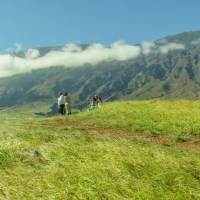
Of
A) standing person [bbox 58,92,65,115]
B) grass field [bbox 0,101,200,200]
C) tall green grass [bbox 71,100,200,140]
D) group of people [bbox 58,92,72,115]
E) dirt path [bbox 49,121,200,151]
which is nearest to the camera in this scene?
grass field [bbox 0,101,200,200]

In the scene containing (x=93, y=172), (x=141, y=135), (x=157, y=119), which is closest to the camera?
(x=93, y=172)

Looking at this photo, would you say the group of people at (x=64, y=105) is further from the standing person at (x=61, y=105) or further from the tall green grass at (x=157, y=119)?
the tall green grass at (x=157, y=119)

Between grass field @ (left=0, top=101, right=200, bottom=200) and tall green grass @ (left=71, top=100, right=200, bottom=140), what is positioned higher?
grass field @ (left=0, top=101, right=200, bottom=200)

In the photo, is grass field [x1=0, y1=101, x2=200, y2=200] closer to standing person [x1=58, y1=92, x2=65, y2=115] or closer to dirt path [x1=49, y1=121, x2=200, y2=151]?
dirt path [x1=49, y1=121, x2=200, y2=151]

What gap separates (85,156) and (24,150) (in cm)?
296

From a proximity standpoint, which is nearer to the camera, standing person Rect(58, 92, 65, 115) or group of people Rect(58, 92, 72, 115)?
group of people Rect(58, 92, 72, 115)

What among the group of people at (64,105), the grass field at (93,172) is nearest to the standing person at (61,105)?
the group of people at (64,105)

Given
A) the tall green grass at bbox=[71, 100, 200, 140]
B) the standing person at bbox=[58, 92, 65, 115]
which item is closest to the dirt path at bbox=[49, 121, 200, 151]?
the tall green grass at bbox=[71, 100, 200, 140]

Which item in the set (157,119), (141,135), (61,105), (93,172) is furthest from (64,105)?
(93,172)

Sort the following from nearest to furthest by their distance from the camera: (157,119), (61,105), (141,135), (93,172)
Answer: (93,172) < (141,135) < (157,119) < (61,105)

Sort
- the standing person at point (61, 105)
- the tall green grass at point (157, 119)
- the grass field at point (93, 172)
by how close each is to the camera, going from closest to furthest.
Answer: the grass field at point (93, 172) < the tall green grass at point (157, 119) < the standing person at point (61, 105)

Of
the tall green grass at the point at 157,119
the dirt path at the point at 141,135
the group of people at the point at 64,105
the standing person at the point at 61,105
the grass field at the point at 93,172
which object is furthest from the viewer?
the standing person at the point at 61,105

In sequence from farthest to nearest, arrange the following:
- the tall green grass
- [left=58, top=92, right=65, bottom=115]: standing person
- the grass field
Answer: [left=58, top=92, right=65, bottom=115]: standing person
the tall green grass
the grass field

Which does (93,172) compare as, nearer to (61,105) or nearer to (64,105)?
(61,105)
